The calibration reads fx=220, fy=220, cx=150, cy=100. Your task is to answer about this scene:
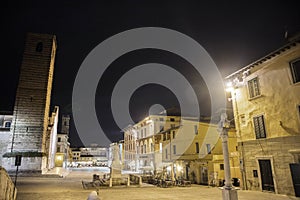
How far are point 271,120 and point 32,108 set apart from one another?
109ft

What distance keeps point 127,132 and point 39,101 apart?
32592mm

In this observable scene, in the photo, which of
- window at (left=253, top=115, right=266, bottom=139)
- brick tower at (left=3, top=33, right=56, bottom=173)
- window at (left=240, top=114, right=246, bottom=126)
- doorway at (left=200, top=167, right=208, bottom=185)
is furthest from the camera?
brick tower at (left=3, top=33, right=56, bottom=173)

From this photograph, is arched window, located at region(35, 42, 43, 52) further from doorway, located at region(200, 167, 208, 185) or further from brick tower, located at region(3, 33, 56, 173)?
doorway, located at region(200, 167, 208, 185)

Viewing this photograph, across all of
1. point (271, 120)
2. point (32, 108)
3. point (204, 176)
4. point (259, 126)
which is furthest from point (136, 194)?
point (32, 108)

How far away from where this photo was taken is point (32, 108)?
114 feet

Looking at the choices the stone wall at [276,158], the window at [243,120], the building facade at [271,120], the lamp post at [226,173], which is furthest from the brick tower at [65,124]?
the lamp post at [226,173]

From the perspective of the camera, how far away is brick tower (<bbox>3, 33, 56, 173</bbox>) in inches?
1268

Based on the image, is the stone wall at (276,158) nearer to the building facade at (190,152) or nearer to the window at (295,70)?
the building facade at (190,152)

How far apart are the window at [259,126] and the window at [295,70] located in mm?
3640

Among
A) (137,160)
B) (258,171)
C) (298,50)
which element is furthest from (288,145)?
(137,160)

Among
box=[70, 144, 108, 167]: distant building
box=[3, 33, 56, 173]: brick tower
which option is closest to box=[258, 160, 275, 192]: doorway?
box=[3, 33, 56, 173]: brick tower

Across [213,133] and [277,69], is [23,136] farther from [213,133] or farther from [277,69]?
[277,69]

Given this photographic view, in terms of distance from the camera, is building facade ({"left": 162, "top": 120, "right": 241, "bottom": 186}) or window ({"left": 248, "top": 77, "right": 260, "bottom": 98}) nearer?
window ({"left": 248, "top": 77, "right": 260, "bottom": 98})

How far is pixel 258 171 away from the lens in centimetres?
1655
